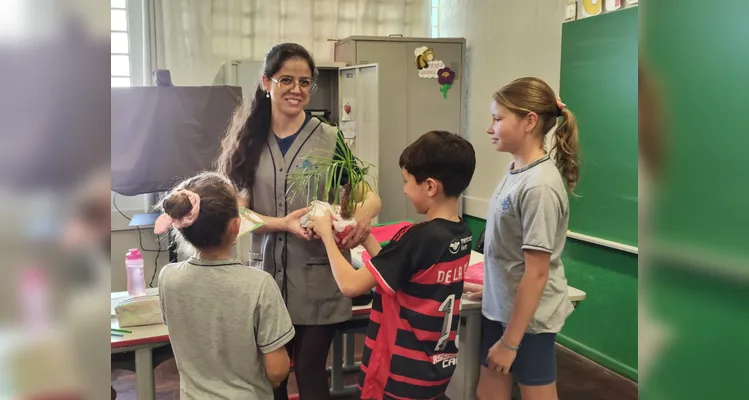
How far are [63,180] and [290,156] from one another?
143cm

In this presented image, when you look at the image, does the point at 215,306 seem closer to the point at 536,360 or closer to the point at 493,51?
the point at 536,360

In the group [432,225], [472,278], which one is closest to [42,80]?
[432,225]

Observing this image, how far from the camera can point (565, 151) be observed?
1.76m

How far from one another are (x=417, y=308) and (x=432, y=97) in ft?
10.7

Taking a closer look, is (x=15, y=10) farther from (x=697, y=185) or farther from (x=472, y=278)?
(x=472, y=278)

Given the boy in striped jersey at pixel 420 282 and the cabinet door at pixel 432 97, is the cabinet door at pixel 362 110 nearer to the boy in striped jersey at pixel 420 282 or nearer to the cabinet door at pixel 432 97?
the cabinet door at pixel 432 97

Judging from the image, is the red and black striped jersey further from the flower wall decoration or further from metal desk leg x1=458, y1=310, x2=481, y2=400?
the flower wall decoration

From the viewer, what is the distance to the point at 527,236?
158cm

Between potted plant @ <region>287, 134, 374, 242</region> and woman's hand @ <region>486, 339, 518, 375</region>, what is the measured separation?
1.88ft

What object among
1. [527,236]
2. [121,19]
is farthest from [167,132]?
[527,236]

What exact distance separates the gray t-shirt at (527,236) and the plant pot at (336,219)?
472mm

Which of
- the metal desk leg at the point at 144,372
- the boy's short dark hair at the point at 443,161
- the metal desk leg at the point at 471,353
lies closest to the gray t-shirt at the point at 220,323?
the metal desk leg at the point at 144,372

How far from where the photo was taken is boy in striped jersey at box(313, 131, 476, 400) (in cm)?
143

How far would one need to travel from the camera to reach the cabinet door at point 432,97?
4.45 meters
